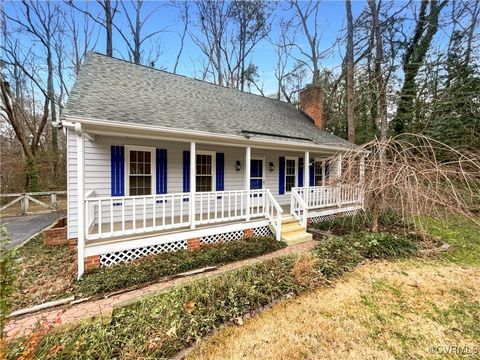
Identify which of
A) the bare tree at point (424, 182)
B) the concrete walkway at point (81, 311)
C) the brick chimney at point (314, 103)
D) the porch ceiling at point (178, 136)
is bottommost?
the concrete walkway at point (81, 311)

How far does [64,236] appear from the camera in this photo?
20.6ft

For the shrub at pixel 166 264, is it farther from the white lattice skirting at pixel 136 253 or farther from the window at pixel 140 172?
the window at pixel 140 172

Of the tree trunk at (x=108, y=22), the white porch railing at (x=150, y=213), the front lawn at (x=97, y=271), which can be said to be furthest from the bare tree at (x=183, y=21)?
the front lawn at (x=97, y=271)

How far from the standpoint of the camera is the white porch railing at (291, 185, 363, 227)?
742 centimetres

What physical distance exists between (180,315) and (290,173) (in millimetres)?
7774

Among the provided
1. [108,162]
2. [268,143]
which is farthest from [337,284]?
[108,162]

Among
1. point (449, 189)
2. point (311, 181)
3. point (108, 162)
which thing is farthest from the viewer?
point (311, 181)

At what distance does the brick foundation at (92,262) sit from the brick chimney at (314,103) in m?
11.8

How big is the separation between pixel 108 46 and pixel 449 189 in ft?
66.9

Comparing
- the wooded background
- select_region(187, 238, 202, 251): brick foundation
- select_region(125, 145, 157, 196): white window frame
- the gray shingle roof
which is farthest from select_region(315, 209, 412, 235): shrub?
select_region(125, 145, 157, 196): white window frame

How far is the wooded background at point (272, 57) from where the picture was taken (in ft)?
37.9

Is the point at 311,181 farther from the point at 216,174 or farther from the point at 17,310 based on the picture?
the point at 17,310

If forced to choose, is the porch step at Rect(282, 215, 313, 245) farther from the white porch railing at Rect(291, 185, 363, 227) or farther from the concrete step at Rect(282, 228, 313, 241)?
the white porch railing at Rect(291, 185, 363, 227)

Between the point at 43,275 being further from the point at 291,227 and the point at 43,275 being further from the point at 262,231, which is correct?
the point at 291,227
